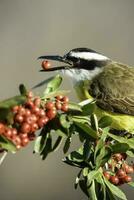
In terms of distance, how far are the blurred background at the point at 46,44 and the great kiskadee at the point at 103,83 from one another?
3.88 meters

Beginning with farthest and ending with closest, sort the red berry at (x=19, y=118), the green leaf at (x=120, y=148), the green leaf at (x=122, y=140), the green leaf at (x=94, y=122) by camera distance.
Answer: the green leaf at (x=122, y=140) < the green leaf at (x=120, y=148) < the green leaf at (x=94, y=122) < the red berry at (x=19, y=118)

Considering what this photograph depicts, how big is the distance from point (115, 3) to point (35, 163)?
191 inches

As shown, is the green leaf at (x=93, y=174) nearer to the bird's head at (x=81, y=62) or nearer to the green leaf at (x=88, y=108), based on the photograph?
the green leaf at (x=88, y=108)

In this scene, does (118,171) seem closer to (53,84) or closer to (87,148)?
(87,148)

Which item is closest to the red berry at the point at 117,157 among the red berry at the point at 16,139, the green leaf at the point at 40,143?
the green leaf at the point at 40,143

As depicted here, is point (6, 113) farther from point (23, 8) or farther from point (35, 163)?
point (23, 8)

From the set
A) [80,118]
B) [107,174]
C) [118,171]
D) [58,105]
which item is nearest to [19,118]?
[58,105]

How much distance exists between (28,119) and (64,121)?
0.34 m

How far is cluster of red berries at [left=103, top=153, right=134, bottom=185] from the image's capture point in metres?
4.69

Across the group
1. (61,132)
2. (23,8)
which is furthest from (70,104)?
(23,8)

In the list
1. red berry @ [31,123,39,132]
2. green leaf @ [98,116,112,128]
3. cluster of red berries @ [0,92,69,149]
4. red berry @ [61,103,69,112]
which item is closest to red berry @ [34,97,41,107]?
cluster of red berries @ [0,92,69,149]

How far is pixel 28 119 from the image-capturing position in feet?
12.5

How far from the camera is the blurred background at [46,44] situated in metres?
11.5

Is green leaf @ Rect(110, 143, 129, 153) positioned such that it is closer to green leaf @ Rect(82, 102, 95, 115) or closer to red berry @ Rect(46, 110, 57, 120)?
green leaf @ Rect(82, 102, 95, 115)
